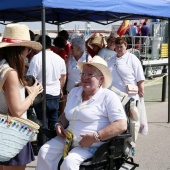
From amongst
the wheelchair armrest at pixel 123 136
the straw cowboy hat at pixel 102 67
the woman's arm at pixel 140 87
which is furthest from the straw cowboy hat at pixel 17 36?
the woman's arm at pixel 140 87

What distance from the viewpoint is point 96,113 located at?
3473 millimetres

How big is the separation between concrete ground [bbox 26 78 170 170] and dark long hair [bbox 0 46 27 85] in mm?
2222

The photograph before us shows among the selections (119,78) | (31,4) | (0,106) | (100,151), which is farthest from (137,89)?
(0,106)

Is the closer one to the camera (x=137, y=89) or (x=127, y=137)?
(x=127, y=137)

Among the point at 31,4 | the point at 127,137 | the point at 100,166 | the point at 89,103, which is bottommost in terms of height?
the point at 100,166

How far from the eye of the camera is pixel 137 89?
5.65m

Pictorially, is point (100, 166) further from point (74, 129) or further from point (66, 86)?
point (66, 86)

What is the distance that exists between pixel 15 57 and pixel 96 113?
961 mm

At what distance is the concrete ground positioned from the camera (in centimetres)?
496

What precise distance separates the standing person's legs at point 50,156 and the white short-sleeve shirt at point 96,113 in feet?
0.69

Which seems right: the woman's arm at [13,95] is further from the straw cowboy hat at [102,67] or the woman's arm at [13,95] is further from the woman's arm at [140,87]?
the woman's arm at [140,87]

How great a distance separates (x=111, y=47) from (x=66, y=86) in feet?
4.07

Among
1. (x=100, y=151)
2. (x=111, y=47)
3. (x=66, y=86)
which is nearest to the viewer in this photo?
(x=100, y=151)

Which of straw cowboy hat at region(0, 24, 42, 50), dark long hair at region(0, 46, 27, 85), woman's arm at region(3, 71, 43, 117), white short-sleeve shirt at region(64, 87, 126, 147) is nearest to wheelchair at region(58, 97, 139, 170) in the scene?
white short-sleeve shirt at region(64, 87, 126, 147)
